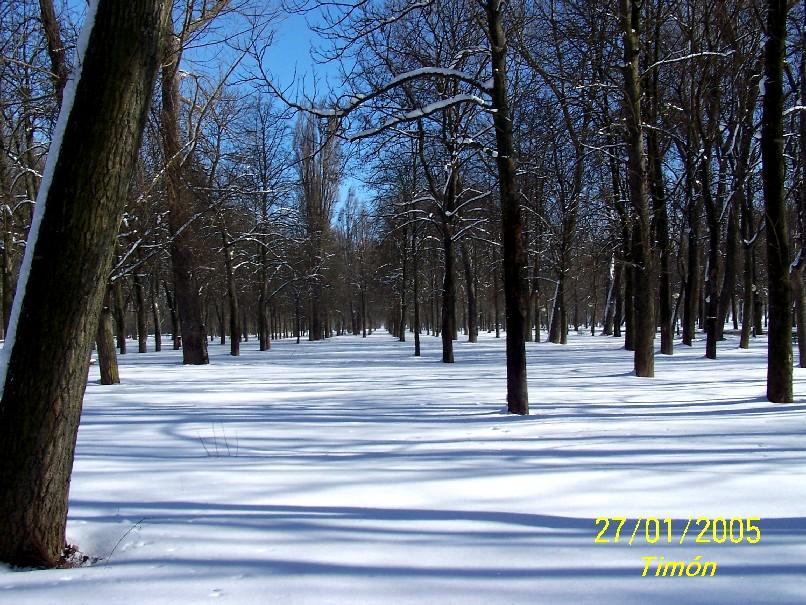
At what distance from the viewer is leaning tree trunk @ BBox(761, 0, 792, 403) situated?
8297mm

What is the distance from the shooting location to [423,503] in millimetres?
3926

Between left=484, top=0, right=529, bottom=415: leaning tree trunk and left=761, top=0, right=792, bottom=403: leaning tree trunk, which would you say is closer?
left=484, top=0, right=529, bottom=415: leaning tree trunk

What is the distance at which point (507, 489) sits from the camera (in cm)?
421

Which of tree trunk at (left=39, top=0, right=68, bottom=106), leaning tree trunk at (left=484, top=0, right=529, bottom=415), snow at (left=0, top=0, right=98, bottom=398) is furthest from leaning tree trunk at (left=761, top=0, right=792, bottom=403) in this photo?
tree trunk at (left=39, top=0, right=68, bottom=106)

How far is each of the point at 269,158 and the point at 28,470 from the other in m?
26.5

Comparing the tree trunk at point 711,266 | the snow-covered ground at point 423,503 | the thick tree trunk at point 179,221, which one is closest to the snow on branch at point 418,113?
the snow-covered ground at point 423,503

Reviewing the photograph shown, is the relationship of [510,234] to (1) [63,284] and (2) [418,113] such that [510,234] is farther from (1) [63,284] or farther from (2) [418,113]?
(1) [63,284]

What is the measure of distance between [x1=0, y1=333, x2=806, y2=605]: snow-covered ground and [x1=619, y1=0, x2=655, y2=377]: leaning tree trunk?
3.99 m

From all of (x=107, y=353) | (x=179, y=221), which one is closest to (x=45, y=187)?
(x=107, y=353)

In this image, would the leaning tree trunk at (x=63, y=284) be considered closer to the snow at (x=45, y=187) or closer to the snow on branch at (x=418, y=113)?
the snow at (x=45, y=187)

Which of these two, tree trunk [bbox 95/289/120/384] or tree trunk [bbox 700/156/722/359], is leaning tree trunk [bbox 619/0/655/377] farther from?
tree trunk [bbox 95/289/120/384]

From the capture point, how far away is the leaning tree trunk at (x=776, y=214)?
27.2ft

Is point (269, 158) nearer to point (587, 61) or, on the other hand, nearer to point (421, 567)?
point (587, 61)

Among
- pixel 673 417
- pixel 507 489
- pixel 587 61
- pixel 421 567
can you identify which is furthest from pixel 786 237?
pixel 421 567
